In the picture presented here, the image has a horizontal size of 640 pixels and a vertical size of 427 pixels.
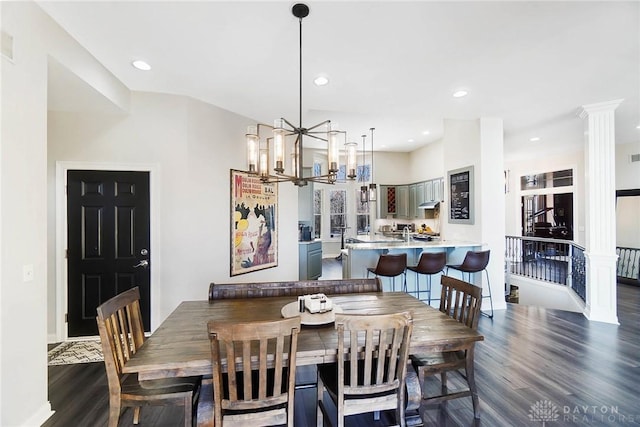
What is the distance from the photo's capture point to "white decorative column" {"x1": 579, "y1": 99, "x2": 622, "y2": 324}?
4.05m

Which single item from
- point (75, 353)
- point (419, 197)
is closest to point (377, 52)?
point (75, 353)

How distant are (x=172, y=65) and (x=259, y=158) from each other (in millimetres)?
1561

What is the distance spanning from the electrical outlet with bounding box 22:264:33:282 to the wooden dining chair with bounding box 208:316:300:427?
156 centimetres

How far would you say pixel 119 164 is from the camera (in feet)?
11.5

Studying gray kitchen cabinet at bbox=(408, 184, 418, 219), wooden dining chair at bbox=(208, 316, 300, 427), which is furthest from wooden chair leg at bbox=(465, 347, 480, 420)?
gray kitchen cabinet at bbox=(408, 184, 418, 219)

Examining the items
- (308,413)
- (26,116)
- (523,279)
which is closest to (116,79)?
(26,116)

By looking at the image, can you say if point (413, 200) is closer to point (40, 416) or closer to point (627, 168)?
point (627, 168)

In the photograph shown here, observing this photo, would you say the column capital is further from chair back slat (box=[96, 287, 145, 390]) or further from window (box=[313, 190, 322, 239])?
window (box=[313, 190, 322, 239])

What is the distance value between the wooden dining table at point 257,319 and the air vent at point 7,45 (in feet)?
6.72

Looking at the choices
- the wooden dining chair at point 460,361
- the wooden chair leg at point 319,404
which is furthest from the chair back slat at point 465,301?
the wooden chair leg at point 319,404

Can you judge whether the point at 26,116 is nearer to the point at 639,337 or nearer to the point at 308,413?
the point at 308,413

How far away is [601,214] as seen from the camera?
4.13m

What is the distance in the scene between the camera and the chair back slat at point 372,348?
160 cm

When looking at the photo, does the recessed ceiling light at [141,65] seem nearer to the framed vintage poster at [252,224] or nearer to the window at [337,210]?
the framed vintage poster at [252,224]
